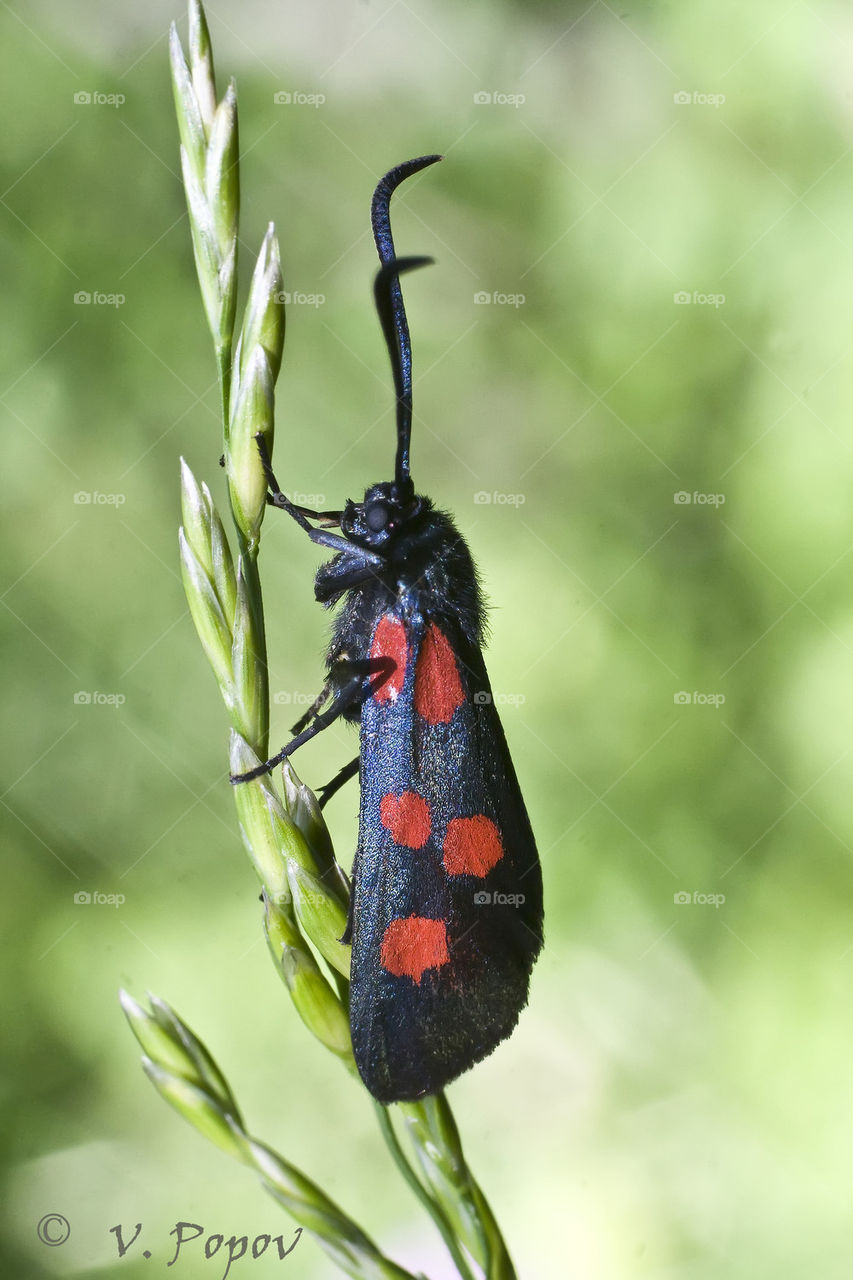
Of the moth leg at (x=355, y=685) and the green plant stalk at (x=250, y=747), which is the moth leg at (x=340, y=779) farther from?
the green plant stalk at (x=250, y=747)

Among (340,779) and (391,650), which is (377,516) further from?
(340,779)

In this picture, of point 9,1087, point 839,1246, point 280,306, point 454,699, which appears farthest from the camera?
point 839,1246

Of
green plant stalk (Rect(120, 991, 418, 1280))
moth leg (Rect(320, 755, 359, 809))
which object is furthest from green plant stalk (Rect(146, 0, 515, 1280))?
moth leg (Rect(320, 755, 359, 809))

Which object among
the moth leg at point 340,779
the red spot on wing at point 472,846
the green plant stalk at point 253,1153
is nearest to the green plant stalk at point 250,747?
the green plant stalk at point 253,1153

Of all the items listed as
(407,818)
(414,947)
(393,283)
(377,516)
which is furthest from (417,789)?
(393,283)

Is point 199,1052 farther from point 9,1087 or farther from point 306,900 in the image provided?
point 9,1087

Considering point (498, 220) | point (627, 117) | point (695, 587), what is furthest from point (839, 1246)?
point (627, 117)
